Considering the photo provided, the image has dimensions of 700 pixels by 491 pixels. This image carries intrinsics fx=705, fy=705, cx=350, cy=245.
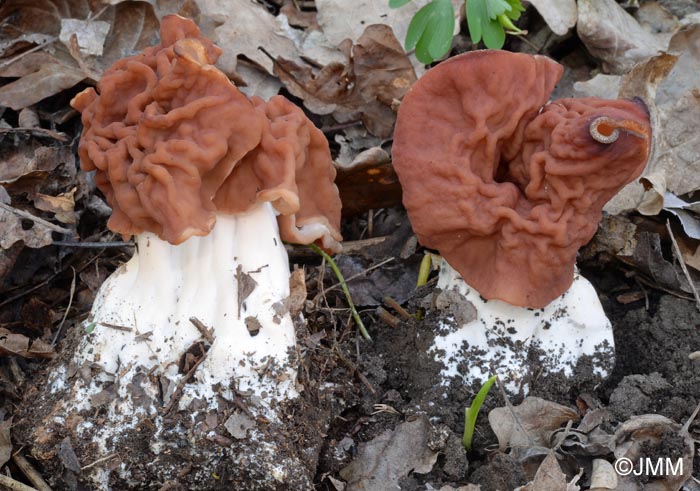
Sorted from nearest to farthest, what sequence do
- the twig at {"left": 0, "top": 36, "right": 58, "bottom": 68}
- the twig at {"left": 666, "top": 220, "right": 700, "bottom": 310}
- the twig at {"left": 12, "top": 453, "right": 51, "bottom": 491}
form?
the twig at {"left": 12, "top": 453, "right": 51, "bottom": 491} → the twig at {"left": 666, "top": 220, "right": 700, "bottom": 310} → the twig at {"left": 0, "top": 36, "right": 58, "bottom": 68}

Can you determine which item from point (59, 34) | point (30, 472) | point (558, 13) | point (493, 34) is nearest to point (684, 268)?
point (493, 34)

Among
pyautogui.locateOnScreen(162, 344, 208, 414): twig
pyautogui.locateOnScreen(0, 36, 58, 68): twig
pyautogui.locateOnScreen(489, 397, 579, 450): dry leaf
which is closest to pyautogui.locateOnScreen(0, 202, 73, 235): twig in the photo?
pyautogui.locateOnScreen(0, 36, 58, 68): twig

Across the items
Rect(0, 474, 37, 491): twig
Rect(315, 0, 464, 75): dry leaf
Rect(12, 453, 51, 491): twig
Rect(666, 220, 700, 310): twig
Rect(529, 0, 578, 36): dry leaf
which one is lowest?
Rect(12, 453, 51, 491): twig

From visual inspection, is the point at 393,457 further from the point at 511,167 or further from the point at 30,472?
the point at 30,472

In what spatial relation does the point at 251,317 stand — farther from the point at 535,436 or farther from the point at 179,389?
the point at 535,436

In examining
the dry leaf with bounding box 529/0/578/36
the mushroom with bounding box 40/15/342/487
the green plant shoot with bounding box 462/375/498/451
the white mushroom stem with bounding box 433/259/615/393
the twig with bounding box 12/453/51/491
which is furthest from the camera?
the dry leaf with bounding box 529/0/578/36

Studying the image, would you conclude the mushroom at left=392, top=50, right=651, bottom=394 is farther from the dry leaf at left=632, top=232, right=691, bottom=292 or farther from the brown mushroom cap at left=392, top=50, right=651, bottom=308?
the dry leaf at left=632, top=232, right=691, bottom=292

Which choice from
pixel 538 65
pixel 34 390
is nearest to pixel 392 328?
pixel 538 65
